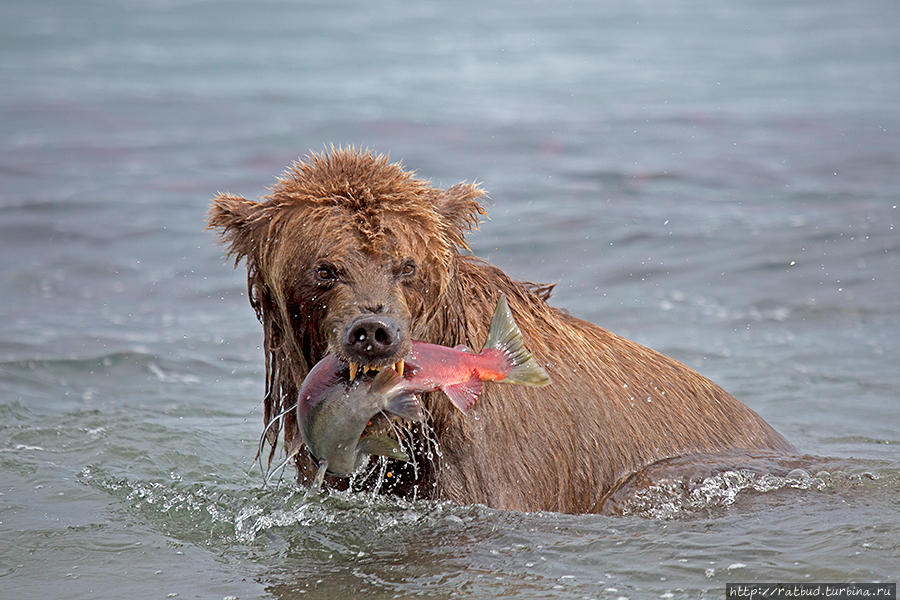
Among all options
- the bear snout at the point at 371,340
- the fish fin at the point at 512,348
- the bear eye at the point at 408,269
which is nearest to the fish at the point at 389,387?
the fish fin at the point at 512,348

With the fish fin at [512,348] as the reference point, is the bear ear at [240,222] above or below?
above

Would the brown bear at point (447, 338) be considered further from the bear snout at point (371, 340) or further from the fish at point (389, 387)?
the fish at point (389, 387)

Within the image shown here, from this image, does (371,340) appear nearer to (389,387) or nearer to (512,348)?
(389,387)

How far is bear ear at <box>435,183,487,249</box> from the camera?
5.05 meters

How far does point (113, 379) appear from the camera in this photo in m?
9.17

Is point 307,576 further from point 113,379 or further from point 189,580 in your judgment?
point 113,379

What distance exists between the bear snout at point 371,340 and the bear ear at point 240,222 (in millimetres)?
833

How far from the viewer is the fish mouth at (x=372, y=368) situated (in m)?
4.45

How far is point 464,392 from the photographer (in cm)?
475

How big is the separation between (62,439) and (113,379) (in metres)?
1.87

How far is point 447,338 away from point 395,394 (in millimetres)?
534

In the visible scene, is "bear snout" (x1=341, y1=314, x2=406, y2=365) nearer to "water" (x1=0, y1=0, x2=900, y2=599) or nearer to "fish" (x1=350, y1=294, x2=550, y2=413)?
"fish" (x1=350, y1=294, x2=550, y2=413)

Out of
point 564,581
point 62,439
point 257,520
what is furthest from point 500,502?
point 62,439

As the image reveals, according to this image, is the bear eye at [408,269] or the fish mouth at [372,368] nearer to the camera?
the fish mouth at [372,368]
